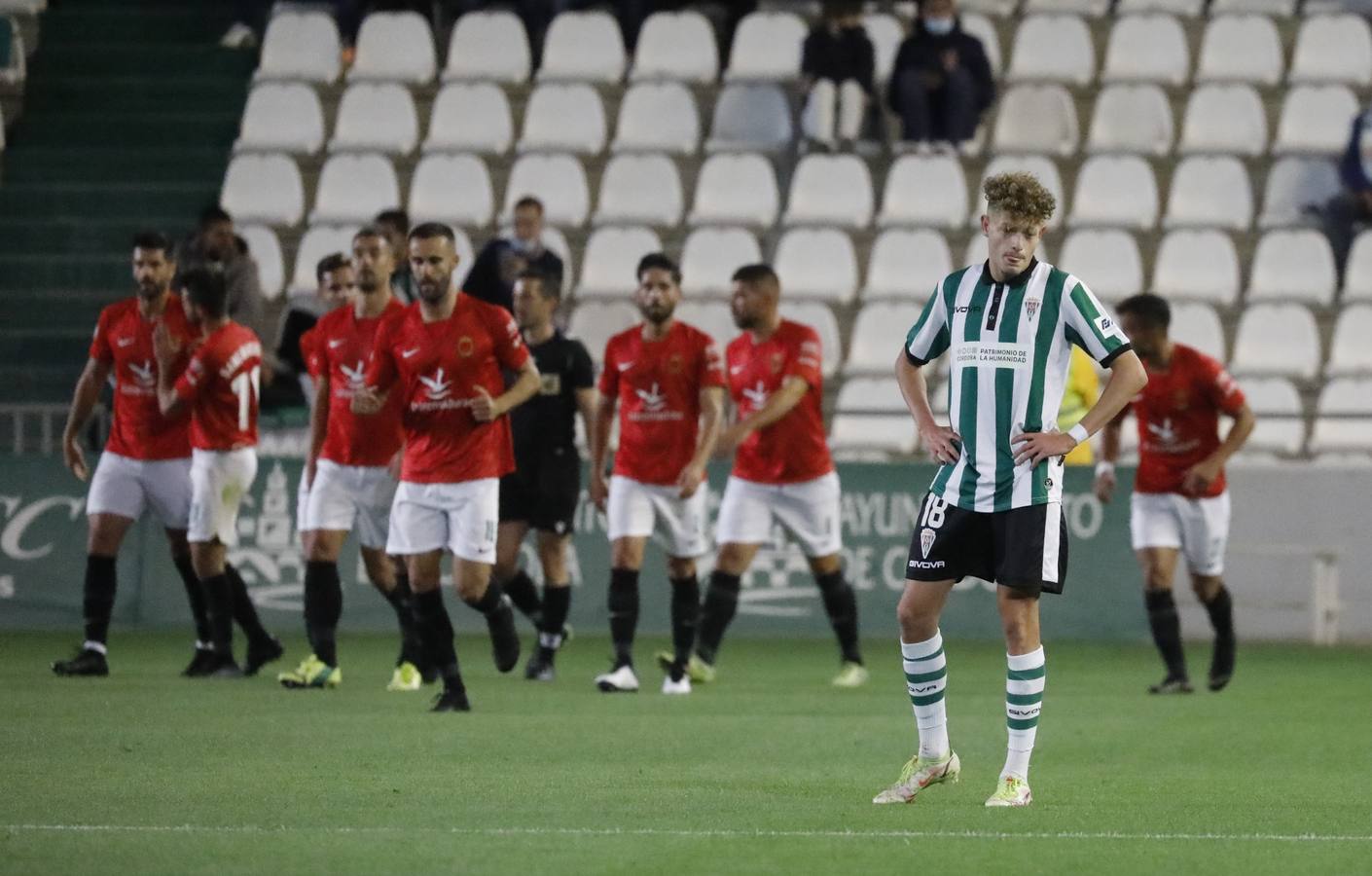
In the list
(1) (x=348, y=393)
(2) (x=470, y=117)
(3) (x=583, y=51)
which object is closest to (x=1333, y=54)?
(3) (x=583, y=51)

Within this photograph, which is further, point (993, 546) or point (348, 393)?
point (348, 393)

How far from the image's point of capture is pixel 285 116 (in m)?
19.8

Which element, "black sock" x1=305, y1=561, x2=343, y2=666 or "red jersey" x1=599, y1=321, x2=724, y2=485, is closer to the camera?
"black sock" x1=305, y1=561, x2=343, y2=666

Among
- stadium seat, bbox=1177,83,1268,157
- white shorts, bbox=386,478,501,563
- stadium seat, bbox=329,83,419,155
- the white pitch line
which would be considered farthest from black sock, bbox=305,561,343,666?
stadium seat, bbox=1177,83,1268,157

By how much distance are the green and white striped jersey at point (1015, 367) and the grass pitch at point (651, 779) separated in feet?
3.60

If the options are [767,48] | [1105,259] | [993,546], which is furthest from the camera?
[767,48]

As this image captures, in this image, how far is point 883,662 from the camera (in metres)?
14.5

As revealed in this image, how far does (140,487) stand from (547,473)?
2.32 m

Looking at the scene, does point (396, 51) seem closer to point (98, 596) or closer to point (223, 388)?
point (223, 388)

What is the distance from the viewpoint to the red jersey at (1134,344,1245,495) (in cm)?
1234

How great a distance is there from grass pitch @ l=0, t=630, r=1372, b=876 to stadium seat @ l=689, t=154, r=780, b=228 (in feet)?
21.3

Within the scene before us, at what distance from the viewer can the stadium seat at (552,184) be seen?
745 inches

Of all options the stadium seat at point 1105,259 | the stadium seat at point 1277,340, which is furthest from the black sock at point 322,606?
the stadium seat at point 1277,340

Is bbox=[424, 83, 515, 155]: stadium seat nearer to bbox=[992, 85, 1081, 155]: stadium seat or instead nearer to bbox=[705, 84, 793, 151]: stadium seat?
bbox=[705, 84, 793, 151]: stadium seat
